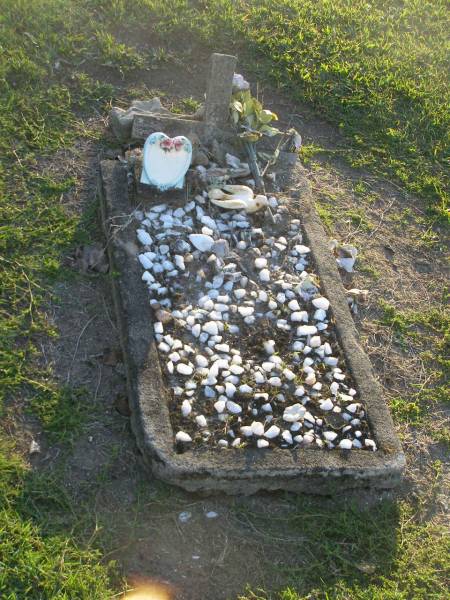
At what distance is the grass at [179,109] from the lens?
9.61 feet

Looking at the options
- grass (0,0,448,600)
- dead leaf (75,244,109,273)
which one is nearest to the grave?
dead leaf (75,244,109,273)

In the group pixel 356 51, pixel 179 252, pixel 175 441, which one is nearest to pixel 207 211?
pixel 179 252

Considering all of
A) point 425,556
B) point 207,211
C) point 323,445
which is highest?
point 207,211

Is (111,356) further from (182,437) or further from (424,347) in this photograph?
(424,347)

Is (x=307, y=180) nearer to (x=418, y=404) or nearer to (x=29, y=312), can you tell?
(x=418, y=404)

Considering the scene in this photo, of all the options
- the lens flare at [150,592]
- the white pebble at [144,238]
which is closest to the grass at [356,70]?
the white pebble at [144,238]

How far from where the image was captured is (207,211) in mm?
3955

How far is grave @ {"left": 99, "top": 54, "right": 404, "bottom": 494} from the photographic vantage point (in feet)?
10.2

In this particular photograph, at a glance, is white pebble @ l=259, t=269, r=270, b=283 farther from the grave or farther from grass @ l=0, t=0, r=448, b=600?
grass @ l=0, t=0, r=448, b=600

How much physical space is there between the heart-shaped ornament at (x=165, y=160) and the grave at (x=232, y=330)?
47mm

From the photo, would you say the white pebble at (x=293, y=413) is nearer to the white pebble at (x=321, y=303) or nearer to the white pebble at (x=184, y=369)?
the white pebble at (x=184, y=369)

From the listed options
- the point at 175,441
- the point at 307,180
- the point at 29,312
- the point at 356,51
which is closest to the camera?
the point at 175,441

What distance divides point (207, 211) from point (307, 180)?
75 cm

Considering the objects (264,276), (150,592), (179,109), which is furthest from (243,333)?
(179,109)
